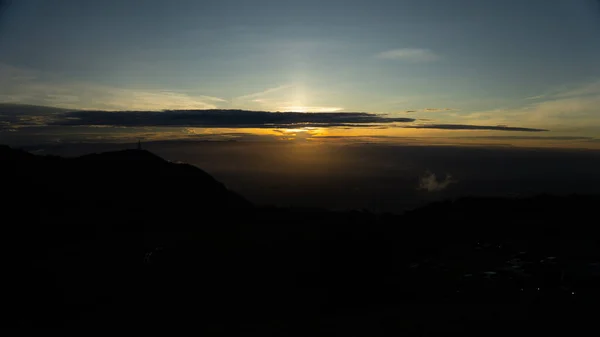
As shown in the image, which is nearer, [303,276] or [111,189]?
[303,276]

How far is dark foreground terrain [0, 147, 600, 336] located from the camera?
1355 cm

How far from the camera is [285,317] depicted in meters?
15.5

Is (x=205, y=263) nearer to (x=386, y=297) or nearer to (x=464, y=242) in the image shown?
(x=386, y=297)

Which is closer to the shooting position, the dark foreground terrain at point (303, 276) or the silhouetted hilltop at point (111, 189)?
the dark foreground terrain at point (303, 276)

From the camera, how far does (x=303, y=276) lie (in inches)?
883

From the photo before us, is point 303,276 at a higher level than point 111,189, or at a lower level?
higher

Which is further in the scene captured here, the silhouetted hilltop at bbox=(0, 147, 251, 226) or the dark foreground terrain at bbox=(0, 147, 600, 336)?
the silhouetted hilltop at bbox=(0, 147, 251, 226)

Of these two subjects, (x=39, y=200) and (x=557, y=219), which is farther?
(x=39, y=200)

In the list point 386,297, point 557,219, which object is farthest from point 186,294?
point 557,219

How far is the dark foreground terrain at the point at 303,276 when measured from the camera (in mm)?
13547

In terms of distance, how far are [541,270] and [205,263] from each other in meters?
20.1

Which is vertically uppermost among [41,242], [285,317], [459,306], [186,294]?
[459,306]

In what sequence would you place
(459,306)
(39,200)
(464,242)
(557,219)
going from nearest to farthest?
(459,306)
(464,242)
(557,219)
(39,200)

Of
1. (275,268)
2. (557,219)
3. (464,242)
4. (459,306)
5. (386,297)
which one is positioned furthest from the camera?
(557,219)
